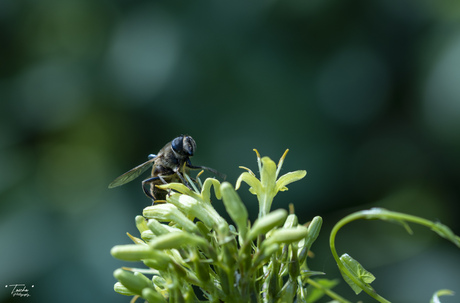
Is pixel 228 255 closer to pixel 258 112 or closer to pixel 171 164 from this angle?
pixel 171 164

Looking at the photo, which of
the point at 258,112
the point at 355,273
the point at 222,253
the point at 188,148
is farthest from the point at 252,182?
the point at 258,112

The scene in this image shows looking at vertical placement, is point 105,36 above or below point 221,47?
above

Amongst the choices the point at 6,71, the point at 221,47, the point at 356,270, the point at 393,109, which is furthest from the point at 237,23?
the point at 356,270

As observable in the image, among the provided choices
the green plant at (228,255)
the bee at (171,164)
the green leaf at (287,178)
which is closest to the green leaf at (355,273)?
the green plant at (228,255)

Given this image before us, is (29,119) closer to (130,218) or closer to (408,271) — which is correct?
(130,218)

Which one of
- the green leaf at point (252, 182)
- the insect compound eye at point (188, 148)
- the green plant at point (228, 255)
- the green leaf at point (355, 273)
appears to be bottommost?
the green leaf at point (355, 273)

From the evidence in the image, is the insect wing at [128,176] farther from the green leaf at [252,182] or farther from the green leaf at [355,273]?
the green leaf at [355,273]
